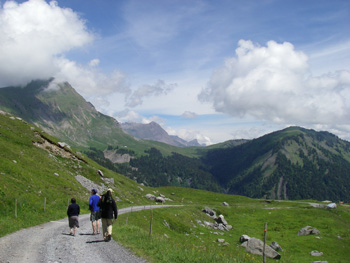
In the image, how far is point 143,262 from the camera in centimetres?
1469

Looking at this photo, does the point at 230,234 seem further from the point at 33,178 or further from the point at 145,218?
the point at 33,178

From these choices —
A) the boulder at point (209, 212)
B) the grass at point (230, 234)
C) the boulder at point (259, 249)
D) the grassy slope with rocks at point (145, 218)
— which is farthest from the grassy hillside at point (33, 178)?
the boulder at point (259, 249)

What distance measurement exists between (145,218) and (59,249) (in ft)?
103

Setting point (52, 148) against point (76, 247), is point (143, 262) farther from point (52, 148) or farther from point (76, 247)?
point (52, 148)

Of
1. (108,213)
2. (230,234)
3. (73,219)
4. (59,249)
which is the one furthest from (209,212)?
(59,249)

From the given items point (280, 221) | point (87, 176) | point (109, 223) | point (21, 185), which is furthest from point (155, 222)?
point (280, 221)

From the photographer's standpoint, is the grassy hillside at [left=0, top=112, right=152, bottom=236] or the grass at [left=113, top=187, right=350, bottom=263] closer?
the grass at [left=113, top=187, right=350, bottom=263]

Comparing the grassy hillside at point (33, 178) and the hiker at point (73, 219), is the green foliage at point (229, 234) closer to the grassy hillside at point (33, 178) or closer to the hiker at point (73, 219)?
the hiker at point (73, 219)

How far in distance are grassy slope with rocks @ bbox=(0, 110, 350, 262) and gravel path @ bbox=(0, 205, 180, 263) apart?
144cm

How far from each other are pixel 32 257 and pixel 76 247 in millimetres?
3180

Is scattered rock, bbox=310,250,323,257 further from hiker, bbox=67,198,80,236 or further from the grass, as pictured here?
hiker, bbox=67,198,80,236

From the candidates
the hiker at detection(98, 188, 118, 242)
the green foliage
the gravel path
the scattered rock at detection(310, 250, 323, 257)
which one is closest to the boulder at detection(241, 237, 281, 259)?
the green foliage

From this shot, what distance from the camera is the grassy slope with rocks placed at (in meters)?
20.8

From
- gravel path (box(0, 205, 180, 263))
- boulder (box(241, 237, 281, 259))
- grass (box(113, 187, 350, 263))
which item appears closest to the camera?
gravel path (box(0, 205, 180, 263))
